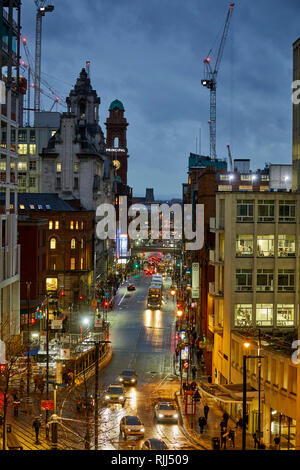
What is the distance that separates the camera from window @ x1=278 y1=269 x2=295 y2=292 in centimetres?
4631

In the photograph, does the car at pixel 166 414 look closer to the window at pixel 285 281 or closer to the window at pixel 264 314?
the window at pixel 264 314

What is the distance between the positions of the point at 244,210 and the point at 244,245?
2698mm

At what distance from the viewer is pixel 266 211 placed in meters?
46.3

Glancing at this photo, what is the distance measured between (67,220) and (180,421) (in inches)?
2407

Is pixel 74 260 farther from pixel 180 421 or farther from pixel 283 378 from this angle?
pixel 283 378


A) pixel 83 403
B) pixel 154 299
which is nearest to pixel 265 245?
pixel 83 403

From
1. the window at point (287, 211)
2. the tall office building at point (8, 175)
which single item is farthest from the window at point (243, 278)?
the tall office building at point (8, 175)

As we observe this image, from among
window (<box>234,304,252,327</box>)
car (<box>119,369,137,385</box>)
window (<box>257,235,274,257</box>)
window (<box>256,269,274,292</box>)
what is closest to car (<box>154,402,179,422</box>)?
car (<box>119,369,137,385</box>)

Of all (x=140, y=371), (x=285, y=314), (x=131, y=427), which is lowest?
(x=140, y=371)

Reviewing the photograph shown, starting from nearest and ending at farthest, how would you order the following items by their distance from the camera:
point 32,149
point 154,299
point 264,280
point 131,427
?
1. point 131,427
2. point 264,280
3. point 154,299
4. point 32,149

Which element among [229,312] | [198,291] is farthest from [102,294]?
[229,312]

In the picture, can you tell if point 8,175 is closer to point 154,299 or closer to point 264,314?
point 264,314

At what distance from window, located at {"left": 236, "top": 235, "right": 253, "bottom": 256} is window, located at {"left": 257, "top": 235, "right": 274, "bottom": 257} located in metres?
0.61

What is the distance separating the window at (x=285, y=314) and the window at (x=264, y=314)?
634 millimetres
